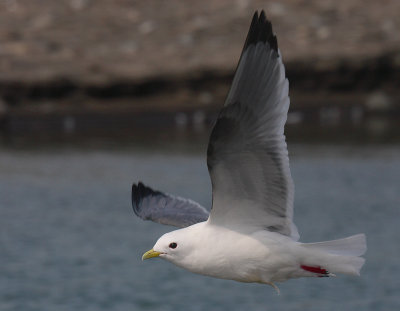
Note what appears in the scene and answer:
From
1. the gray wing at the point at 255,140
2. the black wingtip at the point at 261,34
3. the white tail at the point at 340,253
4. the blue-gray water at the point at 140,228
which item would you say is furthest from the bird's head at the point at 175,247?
the blue-gray water at the point at 140,228

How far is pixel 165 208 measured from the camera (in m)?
9.13

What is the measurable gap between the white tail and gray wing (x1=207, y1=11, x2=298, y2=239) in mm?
299

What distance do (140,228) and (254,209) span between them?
12.4 metres

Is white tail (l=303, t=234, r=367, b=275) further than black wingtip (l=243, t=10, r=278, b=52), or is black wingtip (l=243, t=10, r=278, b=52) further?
white tail (l=303, t=234, r=367, b=275)

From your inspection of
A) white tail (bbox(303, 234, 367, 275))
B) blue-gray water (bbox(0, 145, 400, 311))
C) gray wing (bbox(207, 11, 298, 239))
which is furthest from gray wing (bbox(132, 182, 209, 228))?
blue-gray water (bbox(0, 145, 400, 311))

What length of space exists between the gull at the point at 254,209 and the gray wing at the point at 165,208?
44.2 inches

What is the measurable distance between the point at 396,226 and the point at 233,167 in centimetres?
1266

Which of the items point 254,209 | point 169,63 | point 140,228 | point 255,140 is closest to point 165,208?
point 254,209

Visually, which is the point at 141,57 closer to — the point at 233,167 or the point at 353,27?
the point at 353,27

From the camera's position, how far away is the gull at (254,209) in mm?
6836

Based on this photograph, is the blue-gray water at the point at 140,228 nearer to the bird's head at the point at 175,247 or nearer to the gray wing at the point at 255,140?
the bird's head at the point at 175,247

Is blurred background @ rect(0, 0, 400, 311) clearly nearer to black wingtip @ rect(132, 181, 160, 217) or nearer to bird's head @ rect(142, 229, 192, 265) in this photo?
black wingtip @ rect(132, 181, 160, 217)

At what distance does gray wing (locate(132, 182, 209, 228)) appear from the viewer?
8748 mm

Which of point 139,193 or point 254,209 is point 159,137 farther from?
point 254,209
